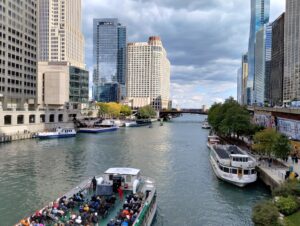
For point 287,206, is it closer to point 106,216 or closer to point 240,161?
point 106,216

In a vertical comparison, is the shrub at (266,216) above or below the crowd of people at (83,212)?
above

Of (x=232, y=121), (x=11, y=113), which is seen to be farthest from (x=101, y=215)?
(x=11, y=113)

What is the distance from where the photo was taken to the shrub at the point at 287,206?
1267 inches

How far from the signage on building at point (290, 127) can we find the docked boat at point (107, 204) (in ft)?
145

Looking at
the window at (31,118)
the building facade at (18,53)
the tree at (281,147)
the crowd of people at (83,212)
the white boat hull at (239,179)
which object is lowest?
the white boat hull at (239,179)

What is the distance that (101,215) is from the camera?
32125 mm

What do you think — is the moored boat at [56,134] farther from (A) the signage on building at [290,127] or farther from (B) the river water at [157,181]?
(A) the signage on building at [290,127]

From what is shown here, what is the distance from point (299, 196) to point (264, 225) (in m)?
9.92

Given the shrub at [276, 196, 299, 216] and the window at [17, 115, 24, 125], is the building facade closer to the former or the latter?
the window at [17, 115, 24, 125]

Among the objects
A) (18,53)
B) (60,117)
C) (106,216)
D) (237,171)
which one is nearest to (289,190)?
(237,171)

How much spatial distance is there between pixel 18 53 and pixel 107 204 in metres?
149

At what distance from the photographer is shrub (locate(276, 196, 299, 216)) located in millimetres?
32188

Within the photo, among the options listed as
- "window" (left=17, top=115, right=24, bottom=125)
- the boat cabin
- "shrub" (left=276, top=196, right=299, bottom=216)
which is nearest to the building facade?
"window" (left=17, top=115, right=24, bottom=125)

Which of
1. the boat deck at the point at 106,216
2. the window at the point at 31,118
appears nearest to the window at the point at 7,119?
the window at the point at 31,118
